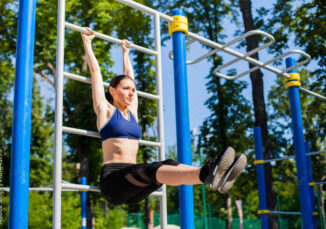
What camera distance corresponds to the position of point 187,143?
135 inches

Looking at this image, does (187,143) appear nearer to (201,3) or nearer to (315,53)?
(315,53)

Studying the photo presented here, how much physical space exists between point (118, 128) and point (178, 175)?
0.70 meters

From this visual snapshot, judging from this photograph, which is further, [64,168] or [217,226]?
[64,168]

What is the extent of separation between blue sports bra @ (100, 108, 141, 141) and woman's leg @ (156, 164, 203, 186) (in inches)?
20.2

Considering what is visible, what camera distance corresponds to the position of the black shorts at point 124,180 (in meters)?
2.50

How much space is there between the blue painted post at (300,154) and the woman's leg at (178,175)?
3.17 m

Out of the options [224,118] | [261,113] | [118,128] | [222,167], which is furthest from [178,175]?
[224,118]

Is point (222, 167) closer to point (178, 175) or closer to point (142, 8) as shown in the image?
point (178, 175)

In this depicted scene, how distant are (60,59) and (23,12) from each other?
0.42m

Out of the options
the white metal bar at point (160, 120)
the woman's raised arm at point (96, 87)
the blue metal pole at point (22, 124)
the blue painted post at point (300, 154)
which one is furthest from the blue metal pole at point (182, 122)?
the blue painted post at point (300, 154)

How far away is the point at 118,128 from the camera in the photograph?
281cm

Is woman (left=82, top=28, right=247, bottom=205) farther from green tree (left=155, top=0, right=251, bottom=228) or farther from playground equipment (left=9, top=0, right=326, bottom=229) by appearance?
green tree (left=155, top=0, right=251, bottom=228)

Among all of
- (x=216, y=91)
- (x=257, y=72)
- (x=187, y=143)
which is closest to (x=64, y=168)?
(x=216, y=91)

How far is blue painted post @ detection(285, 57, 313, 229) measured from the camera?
492 cm
